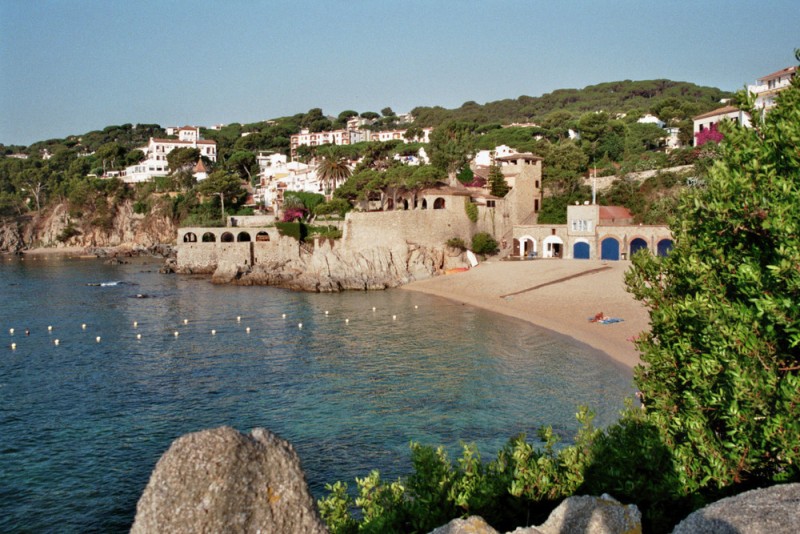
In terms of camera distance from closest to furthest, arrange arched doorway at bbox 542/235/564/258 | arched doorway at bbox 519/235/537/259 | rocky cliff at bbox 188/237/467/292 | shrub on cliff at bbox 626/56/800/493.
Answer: shrub on cliff at bbox 626/56/800/493
rocky cliff at bbox 188/237/467/292
arched doorway at bbox 542/235/564/258
arched doorway at bbox 519/235/537/259

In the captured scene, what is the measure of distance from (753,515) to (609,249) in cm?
Answer: 4141

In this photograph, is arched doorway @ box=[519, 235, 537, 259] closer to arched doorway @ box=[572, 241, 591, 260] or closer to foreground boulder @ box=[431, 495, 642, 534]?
arched doorway @ box=[572, 241, 591, 260]

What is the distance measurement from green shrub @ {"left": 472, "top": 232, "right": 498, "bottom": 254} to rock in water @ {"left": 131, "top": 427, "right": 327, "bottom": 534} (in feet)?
147

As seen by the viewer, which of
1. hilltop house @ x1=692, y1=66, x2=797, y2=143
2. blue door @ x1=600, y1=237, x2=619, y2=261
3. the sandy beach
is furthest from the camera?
hilltop house @ x1=692, y1=66, x2=797, y2=143

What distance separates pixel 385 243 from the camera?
4816cm

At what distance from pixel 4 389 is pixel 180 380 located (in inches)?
220

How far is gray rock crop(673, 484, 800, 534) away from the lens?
4.10 metres

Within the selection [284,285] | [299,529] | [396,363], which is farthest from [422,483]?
[284,285]

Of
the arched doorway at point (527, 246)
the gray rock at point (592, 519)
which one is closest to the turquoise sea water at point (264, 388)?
the gray rock at point (592, 519)

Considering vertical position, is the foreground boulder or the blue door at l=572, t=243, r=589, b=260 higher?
the blue door at l=572, t=243, r=589, b=260

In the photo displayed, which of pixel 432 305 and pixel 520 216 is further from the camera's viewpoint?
pixel 520 216

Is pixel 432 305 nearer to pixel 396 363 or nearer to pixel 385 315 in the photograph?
pixel 385 315

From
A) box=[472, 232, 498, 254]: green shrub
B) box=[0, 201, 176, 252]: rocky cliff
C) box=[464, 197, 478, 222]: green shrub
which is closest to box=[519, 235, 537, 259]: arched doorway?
box=[472, 232, 498, 254]: green shrub

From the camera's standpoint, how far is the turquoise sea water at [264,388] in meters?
14.1
